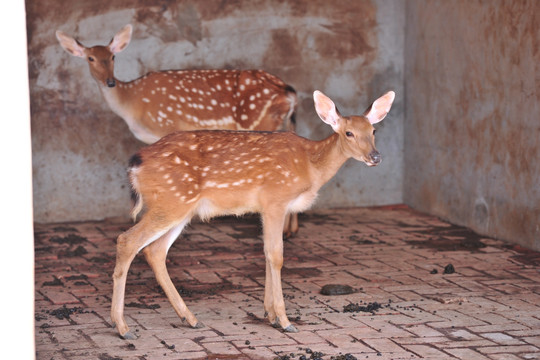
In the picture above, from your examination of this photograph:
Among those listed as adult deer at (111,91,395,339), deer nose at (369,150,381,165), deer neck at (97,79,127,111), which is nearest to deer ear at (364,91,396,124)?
adult deer at (111,91,395,339)

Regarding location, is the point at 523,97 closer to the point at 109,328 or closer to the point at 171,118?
the point at 171,118

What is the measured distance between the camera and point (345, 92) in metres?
10.3

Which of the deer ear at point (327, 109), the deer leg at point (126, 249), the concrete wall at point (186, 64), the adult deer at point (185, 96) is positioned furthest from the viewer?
the concrete wall at point (186, 64)

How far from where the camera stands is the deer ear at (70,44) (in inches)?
347

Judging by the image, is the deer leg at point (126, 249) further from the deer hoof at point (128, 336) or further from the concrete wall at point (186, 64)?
the concrete wall at point (186, 64)

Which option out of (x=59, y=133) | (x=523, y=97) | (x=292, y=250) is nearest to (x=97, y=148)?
(x=59, y=133)

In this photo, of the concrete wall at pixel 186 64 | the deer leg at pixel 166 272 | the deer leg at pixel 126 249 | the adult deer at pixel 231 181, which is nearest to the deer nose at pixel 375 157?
the adult deer at pixel 231 181

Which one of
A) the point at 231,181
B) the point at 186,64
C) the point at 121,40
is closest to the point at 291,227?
the point at 186,64

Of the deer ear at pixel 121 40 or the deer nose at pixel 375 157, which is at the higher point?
the deer ear at pixel 121 40

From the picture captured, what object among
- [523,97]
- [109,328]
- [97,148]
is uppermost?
[523,97]

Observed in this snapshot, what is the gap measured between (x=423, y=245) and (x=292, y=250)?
1.26m

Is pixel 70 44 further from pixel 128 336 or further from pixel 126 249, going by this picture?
pixel 128 336

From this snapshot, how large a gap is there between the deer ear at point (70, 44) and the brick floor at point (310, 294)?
1.83 metres

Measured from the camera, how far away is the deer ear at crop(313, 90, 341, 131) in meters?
6.30
